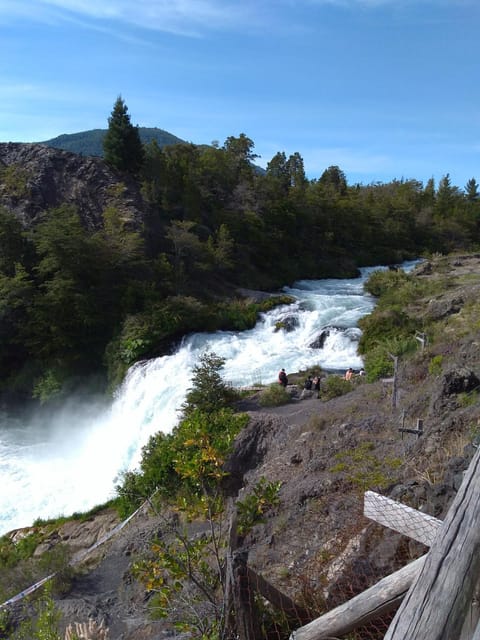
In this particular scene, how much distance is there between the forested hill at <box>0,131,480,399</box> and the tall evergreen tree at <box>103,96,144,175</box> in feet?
0.27

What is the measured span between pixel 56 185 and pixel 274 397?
69.4 ft

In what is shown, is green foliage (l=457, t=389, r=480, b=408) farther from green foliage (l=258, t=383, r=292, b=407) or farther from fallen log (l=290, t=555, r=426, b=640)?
green foliage (l=258, t=383, r=292, b=407)

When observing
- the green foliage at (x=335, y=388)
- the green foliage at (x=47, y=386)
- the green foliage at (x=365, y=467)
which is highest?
the green foliage at (x=365, y=467)

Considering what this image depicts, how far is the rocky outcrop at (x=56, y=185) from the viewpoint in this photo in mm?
25828

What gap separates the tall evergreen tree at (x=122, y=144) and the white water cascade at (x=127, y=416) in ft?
50.4

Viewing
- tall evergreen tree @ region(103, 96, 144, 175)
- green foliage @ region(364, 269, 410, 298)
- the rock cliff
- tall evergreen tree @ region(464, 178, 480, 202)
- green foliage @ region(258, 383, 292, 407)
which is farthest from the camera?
tall evergreen tree @ region(464, 178, 480, 202)

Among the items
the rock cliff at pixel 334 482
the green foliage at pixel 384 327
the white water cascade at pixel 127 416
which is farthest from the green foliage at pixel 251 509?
the green foliage at pixel 384 327

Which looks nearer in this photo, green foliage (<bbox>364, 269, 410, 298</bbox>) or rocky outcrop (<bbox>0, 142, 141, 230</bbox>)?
green foliage (<bbox>364, 269, 410, 298</bbox>)

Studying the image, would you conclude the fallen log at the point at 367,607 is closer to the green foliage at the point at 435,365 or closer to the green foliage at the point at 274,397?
the green foliage at the point at 435,365

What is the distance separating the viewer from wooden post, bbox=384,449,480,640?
161cm

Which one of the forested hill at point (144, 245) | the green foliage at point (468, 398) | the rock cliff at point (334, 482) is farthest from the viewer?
the forested hill at point (144, 245)

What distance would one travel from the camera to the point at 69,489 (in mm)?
13406

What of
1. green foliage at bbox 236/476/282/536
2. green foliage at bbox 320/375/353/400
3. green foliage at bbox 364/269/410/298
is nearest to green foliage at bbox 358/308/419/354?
green foliage at bbox 320/375/353/400

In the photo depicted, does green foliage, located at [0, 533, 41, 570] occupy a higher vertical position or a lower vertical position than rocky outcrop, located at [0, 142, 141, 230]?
lower
